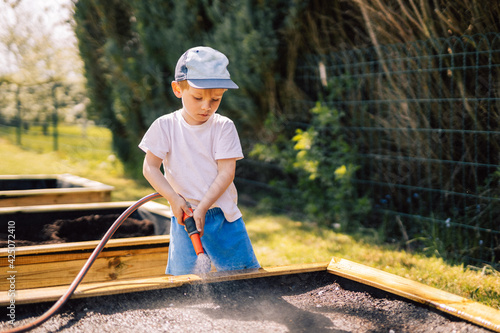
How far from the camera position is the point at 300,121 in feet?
15.8

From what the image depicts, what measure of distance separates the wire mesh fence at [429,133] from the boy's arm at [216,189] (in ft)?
6.58

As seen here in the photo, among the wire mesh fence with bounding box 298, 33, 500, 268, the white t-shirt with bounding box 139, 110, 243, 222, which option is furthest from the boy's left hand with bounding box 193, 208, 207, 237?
the wire mesh fence with bounding box 298, 33, 500, 268

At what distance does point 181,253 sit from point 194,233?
0.32 metres

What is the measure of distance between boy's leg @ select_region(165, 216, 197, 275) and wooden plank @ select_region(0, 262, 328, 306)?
0.98 feet

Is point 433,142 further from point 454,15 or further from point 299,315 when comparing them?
point 299,315

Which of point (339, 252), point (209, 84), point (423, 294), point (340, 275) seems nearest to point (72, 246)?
point (209, 84)

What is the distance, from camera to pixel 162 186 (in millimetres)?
1887

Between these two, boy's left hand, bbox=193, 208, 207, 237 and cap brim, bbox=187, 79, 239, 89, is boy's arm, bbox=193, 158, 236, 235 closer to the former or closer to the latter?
boy's left hand, bbox=193, 208, 207, 237

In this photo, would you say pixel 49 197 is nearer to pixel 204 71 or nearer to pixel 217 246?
pixel 217 246

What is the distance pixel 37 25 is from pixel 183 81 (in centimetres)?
1110

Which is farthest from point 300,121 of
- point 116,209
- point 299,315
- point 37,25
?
point 37,25

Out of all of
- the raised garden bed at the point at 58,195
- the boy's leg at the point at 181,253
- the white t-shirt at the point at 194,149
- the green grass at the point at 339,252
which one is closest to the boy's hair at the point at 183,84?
the white t-shirt at the point at 194,149

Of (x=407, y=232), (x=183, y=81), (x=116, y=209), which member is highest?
(x=183, y=81)

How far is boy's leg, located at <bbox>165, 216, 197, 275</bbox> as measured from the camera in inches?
80.6
